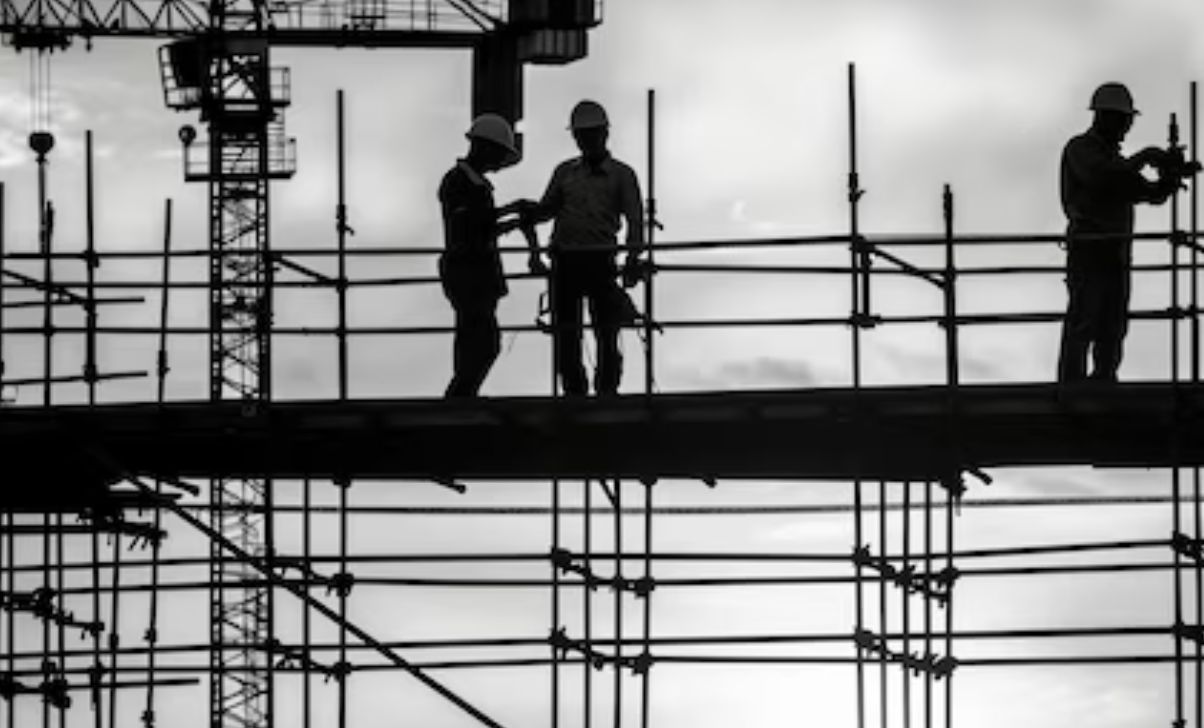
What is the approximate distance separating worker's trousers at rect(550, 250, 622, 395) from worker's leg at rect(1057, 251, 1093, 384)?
106 inches

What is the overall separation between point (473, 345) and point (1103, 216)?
3.89 meters

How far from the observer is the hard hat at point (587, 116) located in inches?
1038

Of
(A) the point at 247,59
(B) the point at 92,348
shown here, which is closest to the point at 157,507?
(B) the point at 92,348

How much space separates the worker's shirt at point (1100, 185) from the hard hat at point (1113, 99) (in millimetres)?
181

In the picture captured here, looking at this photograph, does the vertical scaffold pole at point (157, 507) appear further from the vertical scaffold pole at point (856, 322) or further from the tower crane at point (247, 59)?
the tower crane at point (247, 59)

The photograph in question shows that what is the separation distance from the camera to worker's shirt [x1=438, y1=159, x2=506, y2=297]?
2650 cm

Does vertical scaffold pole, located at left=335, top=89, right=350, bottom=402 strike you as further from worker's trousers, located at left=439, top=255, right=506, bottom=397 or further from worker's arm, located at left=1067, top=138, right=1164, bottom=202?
worker's arm, located at left=1067, top=138, right=1164, bottom=202

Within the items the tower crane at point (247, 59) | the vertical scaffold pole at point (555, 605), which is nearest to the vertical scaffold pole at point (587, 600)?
the vertical scaffold pole at point (555, 605)

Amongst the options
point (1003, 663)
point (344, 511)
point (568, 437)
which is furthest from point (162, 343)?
point (1003, 663)

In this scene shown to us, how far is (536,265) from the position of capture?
2659 centimetres

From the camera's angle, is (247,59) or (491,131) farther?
(247,59)

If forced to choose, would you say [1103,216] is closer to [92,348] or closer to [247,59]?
[92,348]

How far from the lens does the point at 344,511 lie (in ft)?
93.5

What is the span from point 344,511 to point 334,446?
1672mm
